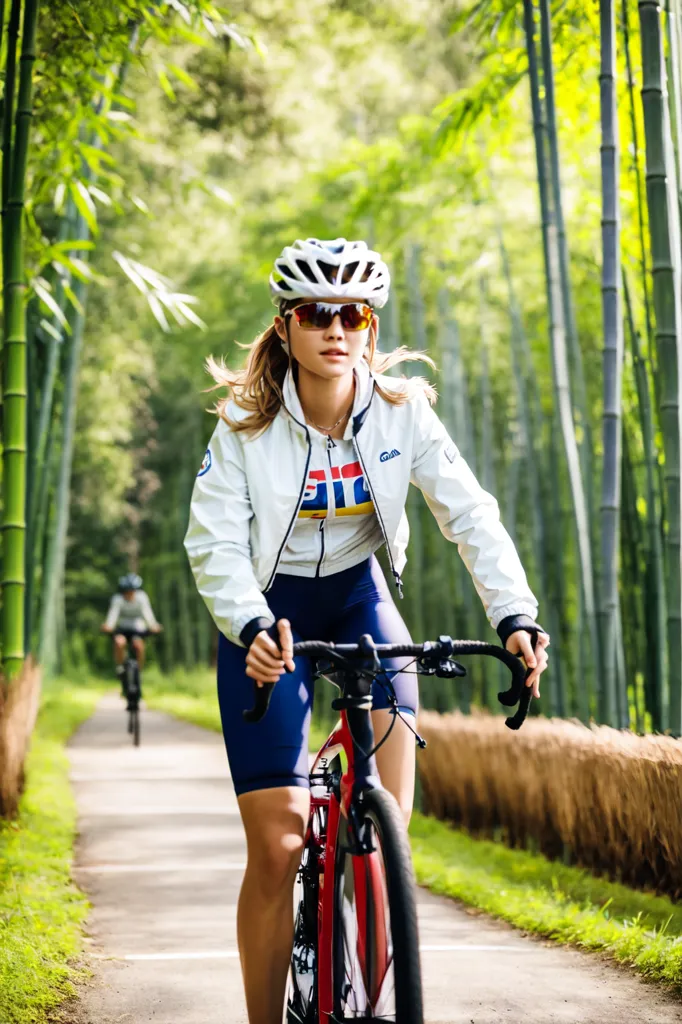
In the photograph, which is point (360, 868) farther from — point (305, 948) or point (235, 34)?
point (235, 34)

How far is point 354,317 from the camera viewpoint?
2.88 meters

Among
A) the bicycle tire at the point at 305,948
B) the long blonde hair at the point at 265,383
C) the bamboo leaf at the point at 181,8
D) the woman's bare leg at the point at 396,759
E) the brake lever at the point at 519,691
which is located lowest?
the bicycle tire at the point at 305,948

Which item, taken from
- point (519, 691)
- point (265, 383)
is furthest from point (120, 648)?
point (519, 691)

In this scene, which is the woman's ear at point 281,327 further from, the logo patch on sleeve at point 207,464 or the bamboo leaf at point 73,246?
the bamboo leaf at point 73,246

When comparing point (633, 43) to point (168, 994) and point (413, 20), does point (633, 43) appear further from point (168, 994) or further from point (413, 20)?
point (413, 20)

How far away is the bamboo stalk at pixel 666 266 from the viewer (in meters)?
4.94

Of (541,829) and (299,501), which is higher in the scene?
(299,501)

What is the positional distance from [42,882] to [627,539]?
3415 millimetres

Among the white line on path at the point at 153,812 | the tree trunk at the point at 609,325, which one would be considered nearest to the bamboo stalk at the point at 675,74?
the tree trunk at the point at 609,325

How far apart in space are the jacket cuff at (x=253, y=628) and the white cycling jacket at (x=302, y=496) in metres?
0.08

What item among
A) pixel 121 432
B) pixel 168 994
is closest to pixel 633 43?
pixel 168 994

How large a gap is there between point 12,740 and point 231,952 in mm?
2553

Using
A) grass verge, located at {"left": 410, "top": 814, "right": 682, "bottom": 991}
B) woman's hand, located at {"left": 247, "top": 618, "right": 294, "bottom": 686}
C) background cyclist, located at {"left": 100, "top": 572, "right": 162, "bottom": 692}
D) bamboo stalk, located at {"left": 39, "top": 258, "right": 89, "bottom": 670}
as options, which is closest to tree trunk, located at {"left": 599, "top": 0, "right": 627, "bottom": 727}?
grass verge, located at {"left": 410, "top": 814, "right": 682, "bottom": 991}

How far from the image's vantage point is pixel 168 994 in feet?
13.1
